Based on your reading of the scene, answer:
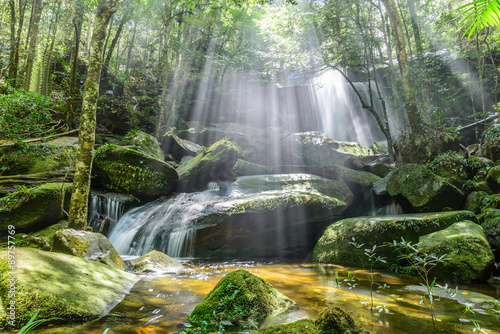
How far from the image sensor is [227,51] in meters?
24.2

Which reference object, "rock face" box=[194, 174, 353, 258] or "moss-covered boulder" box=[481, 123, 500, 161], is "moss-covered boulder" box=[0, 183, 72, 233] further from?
"moss-covered boulder" box=[481, 123, 500, 161]

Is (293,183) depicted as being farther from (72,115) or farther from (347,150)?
(72,115)

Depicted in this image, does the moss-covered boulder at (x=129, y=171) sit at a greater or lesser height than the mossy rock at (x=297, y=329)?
greater

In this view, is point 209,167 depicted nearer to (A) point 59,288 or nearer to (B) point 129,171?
(B) point 129,171

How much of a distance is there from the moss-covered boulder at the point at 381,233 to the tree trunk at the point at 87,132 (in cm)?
574

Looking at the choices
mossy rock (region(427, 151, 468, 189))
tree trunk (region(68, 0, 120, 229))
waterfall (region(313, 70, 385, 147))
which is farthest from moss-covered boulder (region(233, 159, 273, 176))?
waterfall (region(313, 70, 385, 147))

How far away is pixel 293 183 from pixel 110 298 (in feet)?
26.0

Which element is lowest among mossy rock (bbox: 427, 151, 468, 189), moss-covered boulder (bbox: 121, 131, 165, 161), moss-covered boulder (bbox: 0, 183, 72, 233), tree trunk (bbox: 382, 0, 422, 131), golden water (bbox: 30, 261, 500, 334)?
golden water (bbox: 30, 261, 500, 334)

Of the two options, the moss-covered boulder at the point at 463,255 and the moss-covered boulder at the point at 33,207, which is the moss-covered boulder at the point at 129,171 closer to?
the moss-covered boulder at the point at 33,207

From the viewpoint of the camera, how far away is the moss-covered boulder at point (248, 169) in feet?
40.7

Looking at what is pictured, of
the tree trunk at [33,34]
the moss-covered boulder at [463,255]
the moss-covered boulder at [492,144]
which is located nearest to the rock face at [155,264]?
the moss-covered boulder at [463,255]

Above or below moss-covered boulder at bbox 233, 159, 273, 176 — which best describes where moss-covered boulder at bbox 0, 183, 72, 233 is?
below

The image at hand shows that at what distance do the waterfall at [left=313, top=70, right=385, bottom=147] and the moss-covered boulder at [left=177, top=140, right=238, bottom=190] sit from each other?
42.8ft

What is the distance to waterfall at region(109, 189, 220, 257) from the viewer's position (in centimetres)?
782
